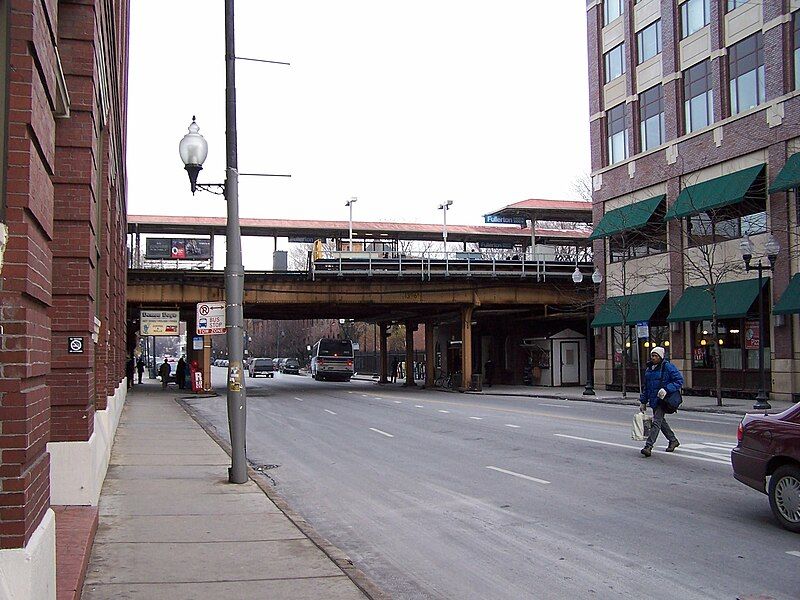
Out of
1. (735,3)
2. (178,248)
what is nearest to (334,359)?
(178,248)

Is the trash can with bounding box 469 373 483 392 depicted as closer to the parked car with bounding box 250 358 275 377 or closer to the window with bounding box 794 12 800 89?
the window with bounding box 794 12 800 89

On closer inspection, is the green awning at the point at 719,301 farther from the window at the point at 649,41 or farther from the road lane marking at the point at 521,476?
the road lane marking at the point at 521,476

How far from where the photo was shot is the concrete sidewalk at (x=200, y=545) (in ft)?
21.2

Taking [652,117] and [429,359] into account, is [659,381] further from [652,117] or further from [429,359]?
[429,359]

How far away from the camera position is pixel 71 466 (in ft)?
28.6

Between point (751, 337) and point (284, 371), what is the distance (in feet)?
226

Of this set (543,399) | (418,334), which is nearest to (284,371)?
(418,334)

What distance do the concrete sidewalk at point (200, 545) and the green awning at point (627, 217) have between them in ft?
89.0

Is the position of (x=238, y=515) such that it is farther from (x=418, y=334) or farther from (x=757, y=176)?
(x=418, y=334)

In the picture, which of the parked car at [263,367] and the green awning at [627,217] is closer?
the green awning at [627,217]

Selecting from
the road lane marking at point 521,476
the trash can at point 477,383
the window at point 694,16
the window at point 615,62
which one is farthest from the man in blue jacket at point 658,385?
the trash can at point 477,383

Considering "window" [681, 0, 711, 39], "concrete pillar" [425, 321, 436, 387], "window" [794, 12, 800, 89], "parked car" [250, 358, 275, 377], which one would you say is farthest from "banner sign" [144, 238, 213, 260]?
"window" [794, 12, 800, 89]

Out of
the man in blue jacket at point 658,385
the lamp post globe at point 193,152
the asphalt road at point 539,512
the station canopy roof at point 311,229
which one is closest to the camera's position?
the asphalt road at point 539,512

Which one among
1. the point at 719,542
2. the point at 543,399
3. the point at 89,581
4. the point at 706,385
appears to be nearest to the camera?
the point at 89,581
